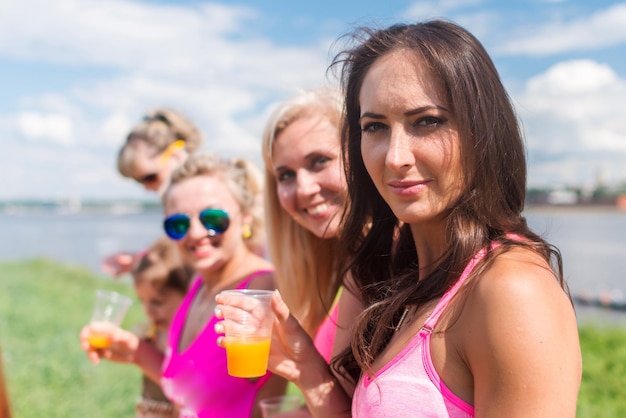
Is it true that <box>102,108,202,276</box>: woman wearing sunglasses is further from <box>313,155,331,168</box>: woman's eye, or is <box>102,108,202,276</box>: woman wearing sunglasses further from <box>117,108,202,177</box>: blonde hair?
<box>313,155,331,168</box>: woman's eye

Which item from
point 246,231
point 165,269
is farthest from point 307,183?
point 165,269

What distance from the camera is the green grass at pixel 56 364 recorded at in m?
7.03

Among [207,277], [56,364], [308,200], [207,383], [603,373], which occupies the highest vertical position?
[308,200]

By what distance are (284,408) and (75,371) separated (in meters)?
6.38

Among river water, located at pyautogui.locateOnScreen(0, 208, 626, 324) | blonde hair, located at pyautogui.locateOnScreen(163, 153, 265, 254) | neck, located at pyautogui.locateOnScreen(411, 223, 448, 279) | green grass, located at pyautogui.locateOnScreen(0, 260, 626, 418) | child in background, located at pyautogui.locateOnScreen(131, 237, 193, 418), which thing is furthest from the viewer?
green grass, located at pyautogui.locateOnScreen(0, 260, 626, 418)

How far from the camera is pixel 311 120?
115 inches

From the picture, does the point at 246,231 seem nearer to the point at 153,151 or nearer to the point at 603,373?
the point at 153,151

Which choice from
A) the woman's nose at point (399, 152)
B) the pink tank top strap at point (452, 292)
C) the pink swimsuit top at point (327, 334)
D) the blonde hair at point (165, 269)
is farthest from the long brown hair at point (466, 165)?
the blonde hair at point (165, 269)

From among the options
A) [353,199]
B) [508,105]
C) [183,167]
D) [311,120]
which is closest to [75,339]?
[183,167]

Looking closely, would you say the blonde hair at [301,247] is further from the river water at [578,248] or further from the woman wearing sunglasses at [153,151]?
the woman wearing sunglasses at [153,151]

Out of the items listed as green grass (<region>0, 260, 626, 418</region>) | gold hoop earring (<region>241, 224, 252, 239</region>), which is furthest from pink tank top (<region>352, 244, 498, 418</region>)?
green grass (<region>0, 260, 626, 418</region>)

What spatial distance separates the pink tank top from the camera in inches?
61.5

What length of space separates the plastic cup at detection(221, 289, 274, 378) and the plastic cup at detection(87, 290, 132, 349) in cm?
173

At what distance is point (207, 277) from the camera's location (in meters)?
3.45
